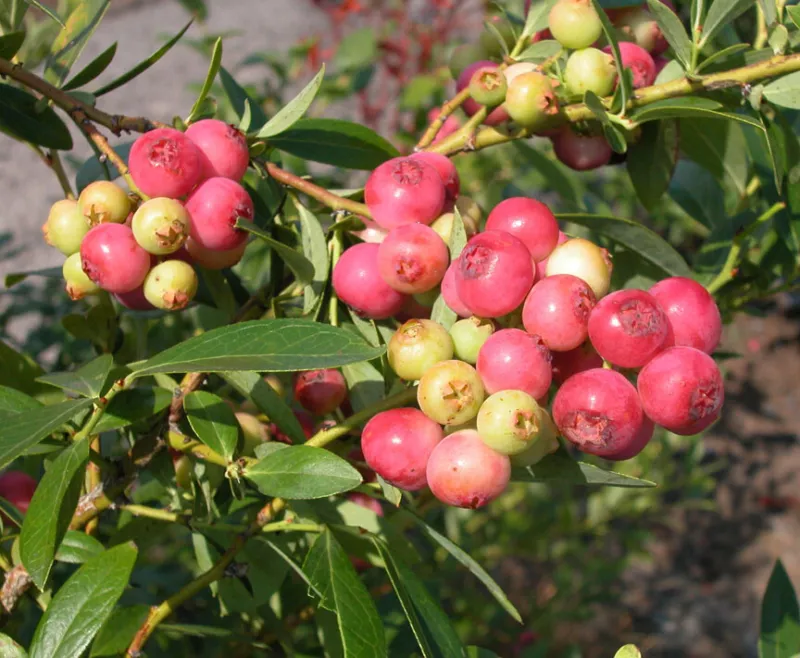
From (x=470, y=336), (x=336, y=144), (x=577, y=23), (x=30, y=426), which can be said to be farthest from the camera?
(x=336, y=144)

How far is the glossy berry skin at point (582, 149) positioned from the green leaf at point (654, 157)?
0.04 metres

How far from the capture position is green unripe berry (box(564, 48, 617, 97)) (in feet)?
2.71

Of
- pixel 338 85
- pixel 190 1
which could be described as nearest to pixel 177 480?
pixel 190 1

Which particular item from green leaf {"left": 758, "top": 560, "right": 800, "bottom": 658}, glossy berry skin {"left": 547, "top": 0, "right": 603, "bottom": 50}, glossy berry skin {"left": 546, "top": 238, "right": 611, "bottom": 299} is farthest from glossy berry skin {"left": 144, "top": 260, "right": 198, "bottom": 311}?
green leaf {"left": 758, "top": 560, "right": 800, "bottom": 658}

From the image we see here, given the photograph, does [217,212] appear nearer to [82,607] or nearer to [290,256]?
[290,256]

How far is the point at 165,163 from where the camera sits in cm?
73

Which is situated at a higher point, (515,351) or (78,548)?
(515,351)

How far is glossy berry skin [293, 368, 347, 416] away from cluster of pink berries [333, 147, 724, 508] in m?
0.10

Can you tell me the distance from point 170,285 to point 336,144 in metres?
0.29

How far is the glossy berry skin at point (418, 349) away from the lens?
2.33 ft

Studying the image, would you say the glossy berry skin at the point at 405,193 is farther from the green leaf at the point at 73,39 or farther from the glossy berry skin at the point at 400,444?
the green leaf at the point at 73,39

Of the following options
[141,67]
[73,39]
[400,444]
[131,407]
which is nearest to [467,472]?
[400,444]

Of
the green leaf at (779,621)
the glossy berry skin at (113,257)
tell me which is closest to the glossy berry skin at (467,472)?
the glossy berry skin at (113,257)

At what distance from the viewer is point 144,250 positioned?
0.74 meters
